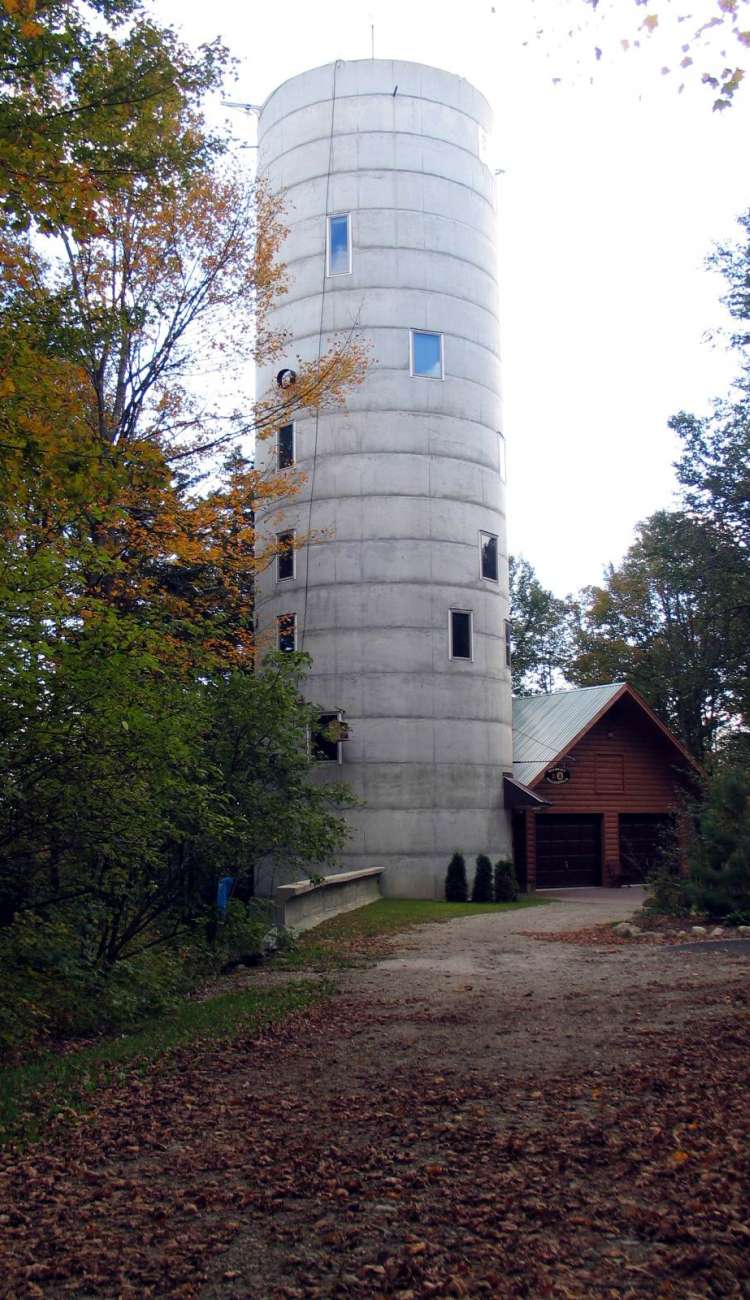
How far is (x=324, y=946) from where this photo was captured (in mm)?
16094

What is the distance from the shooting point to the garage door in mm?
31609

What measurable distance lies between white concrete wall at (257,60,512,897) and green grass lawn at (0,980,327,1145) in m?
14.6

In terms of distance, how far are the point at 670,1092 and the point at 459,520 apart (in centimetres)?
2212

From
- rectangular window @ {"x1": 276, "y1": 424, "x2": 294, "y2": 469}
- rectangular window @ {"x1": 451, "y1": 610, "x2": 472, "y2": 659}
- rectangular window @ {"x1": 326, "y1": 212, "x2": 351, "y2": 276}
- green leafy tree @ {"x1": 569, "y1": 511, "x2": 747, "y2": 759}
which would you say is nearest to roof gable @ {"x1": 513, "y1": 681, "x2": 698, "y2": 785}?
green leafy tree @ {"x1": 569, "y1": 511, "x2": 747, "y2": 759}

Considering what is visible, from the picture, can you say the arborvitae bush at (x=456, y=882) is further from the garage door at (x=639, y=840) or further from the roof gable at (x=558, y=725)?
the garage door at (x=639, y=840)

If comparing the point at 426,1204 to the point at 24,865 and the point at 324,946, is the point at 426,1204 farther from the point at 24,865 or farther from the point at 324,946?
the point at 324,946

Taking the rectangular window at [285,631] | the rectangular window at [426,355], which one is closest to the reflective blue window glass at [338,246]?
the rectangular window at [426,355]

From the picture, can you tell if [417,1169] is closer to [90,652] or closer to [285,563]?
[90,652]

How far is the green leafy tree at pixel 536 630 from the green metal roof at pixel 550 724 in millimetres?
26175

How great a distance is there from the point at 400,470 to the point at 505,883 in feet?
34.0

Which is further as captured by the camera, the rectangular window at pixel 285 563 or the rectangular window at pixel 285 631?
the rectangular window at pixel 285 563

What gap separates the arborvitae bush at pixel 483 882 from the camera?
25.9 meters

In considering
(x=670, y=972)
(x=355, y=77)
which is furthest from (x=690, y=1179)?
(x=355, y=77)

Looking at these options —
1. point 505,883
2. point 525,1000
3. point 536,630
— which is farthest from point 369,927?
point 536,630
